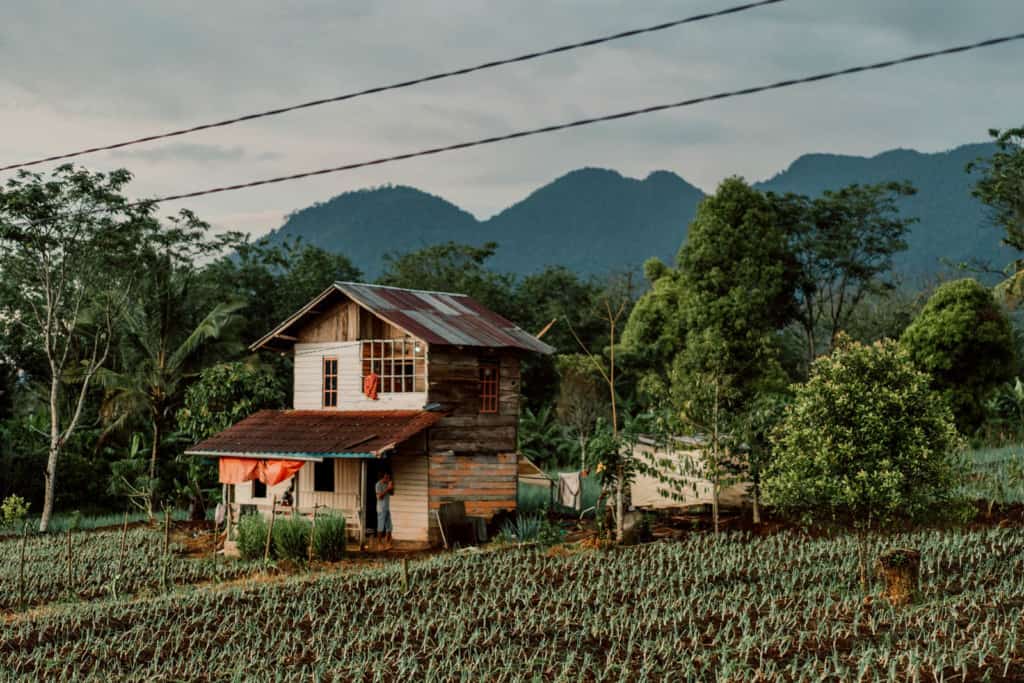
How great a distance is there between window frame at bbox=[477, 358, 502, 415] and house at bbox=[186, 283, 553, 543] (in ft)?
0.10

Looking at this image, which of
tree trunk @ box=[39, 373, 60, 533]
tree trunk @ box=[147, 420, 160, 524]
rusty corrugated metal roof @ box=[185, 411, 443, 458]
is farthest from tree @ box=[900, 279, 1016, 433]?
tree trunk @ box=[39, 373, 60, 533]

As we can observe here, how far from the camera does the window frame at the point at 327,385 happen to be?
2855cm

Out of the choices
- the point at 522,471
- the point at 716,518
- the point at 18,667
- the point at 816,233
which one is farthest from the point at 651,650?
the point at 816,233

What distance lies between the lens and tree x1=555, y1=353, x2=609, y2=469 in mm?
41812

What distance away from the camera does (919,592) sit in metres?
15.8

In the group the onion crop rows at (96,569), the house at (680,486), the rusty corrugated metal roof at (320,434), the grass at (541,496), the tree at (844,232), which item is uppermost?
the tree at (844,232)

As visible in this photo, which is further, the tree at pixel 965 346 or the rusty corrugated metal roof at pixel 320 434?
the tree at pixel 965 346

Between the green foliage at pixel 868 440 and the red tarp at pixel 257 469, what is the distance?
40.3ft

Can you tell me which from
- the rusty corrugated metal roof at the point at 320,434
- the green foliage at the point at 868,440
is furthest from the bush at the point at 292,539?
the green foliage at the point at 868,440

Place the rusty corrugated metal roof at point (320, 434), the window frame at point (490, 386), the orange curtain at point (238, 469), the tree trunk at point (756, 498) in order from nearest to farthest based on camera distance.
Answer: the tree trunk at point (756, 498) < the rusty corrugated metal roof at point (320, 434) < the orange curtain at point (238, 469) < the window frame at point (490, 386)

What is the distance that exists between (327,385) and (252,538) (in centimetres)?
595

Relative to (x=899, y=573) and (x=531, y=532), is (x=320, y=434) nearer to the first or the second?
(x=531, y=532)

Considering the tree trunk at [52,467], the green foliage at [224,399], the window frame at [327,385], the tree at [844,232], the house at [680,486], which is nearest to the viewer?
the house at [680,486]

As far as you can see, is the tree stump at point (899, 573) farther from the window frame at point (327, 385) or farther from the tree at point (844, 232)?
the tree at point (844, 232)
